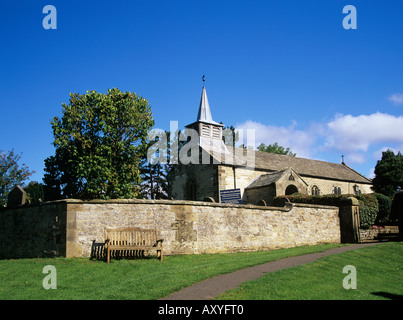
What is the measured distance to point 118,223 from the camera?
13.9 metres

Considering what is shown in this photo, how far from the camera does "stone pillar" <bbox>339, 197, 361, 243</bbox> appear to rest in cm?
1980

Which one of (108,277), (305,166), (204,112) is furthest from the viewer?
(305,166)

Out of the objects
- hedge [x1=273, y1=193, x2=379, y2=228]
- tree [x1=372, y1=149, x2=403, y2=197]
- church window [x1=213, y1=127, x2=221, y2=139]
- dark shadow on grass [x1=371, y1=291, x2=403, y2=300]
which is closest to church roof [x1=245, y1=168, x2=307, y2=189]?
hedge [x1=273, y1=193, x2=379, y2=228]

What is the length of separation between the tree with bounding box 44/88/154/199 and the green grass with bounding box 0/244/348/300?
48.5 feet

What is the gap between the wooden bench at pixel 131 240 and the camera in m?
12.7

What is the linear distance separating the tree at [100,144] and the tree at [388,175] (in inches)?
1133

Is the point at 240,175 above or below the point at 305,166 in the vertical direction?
below

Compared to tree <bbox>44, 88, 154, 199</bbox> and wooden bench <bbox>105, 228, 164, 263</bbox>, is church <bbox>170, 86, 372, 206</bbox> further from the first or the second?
wooden bench <bbox>105, 228, 164, 263</bbox>

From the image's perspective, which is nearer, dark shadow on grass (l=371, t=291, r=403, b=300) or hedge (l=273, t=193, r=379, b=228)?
dark shadow on grass (l=371, t=291, r=403, b=300)

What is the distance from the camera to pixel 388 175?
42.4 meters

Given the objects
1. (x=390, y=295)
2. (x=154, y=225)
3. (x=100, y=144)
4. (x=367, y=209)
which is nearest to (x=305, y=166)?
(x=367, y=209)

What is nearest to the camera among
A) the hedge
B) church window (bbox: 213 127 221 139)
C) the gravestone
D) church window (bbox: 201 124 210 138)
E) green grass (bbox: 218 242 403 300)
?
green grass (bbox: 218 242 403 300)

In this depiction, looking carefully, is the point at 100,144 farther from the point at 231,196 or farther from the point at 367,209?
the point at 367,209

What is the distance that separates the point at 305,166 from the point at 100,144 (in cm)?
2106
